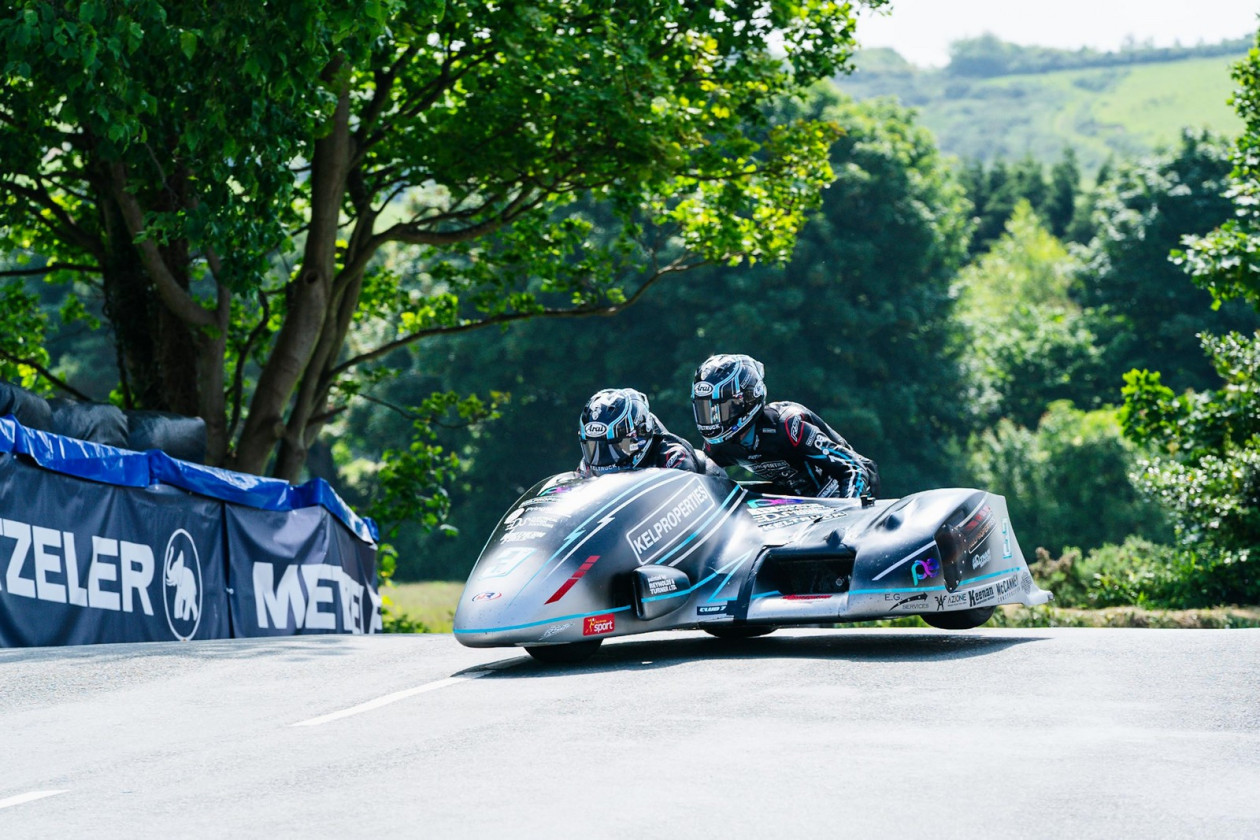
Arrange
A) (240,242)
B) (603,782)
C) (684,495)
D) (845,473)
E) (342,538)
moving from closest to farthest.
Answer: (603,782) < (684,495) < (845,473) < (240,242) < (342,538)

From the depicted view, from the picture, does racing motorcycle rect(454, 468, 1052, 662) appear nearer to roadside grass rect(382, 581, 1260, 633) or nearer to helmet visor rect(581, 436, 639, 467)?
helmet visor rect(581, 436, 639, 467)

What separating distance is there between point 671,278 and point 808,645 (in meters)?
41.3

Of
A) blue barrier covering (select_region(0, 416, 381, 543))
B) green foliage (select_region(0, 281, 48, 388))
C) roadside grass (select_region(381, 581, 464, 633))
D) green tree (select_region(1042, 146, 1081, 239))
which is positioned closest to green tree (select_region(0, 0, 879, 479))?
green foliage (select_region(0, 281, 48, 388))

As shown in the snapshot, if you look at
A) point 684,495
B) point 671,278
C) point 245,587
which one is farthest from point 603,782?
point 671,278

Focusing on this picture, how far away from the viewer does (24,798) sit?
20.6ft

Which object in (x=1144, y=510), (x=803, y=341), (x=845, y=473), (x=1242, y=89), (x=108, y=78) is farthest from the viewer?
(x=803, y=341)

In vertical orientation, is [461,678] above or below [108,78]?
below

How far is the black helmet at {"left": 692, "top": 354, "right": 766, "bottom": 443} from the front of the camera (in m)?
11.5

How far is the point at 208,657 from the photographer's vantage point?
435 inches

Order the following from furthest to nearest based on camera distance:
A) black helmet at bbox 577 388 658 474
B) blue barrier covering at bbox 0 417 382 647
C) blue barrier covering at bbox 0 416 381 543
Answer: blue barrier covering at bbox 0 416 381 543 → blue barrier covering at bbox 0 417 382 647 → black helmet at bbox 577 388 658 474

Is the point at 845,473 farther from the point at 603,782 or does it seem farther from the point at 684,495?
the point at 603,782

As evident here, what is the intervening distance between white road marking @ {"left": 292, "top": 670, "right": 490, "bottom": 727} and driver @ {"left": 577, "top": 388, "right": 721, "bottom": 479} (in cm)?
195

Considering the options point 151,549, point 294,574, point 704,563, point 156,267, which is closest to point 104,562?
point 151,549

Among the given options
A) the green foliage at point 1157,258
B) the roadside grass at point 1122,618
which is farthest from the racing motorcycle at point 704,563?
the green foliage at point 1157,258
